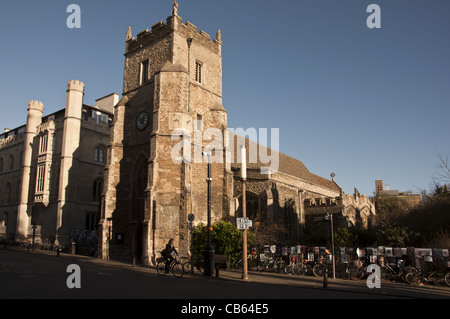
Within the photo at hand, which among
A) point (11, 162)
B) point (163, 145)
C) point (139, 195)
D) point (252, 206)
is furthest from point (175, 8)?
point (11, 162)

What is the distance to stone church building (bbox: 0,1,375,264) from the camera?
963 inches

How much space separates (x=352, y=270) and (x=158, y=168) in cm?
1345

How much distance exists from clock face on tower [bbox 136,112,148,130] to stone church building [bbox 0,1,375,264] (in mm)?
83

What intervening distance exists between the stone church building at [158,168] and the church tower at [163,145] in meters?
0.07

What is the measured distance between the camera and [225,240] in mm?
22125

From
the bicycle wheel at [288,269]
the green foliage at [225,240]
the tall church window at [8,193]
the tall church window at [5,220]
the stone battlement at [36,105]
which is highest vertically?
the stone battlement at [36,105]

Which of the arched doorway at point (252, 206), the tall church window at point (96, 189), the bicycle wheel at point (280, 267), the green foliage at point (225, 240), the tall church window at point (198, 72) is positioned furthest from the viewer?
the tall church window at point (96, 189)

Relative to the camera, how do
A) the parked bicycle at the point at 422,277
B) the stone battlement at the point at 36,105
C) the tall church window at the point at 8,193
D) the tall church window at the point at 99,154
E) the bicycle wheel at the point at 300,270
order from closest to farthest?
the parked bicycle at the point at 422,277, the bicycle wheel at the point at 300,270, the tall church window at the point at 99,154, the stone battlement at the point at 36,105, the tall church window at the point at 8,193

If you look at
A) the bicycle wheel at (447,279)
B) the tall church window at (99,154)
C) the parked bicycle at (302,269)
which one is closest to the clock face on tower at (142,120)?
the tall church window at (99,154)

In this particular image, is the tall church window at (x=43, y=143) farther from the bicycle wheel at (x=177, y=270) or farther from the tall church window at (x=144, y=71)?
the bicycle wheel at (x=177, y=270)

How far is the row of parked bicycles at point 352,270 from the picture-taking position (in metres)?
15.3
